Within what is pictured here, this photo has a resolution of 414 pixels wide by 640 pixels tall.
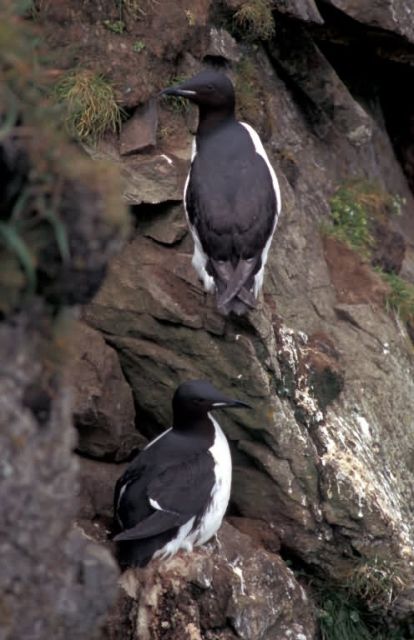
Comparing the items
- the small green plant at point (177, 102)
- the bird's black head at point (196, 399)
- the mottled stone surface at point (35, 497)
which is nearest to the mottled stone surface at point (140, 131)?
the small green plant at point (177, 102)

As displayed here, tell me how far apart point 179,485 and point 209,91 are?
88.4 inches

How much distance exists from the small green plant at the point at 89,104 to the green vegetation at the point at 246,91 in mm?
1116

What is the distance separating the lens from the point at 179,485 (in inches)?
281

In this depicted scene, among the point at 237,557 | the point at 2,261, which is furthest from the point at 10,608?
the point at 237,557

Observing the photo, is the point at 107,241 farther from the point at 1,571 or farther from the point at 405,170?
the point at 405,170

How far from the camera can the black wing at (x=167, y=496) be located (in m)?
6.99

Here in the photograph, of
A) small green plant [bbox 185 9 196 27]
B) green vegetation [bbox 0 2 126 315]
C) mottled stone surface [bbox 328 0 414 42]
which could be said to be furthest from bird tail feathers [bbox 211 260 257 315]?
green vegetation [bbox 0 2 126 315]

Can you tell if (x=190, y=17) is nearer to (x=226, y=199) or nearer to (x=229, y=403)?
(x=226, y=199)

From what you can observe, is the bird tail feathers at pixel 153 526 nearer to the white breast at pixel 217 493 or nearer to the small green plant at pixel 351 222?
the white breast at pixel 217 493

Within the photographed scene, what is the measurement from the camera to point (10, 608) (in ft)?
14.0

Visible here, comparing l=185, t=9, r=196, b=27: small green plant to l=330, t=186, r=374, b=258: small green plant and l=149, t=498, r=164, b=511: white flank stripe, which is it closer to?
l=330, t=186, r=374, b=258: small green plant

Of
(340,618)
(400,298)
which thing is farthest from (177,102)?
(340,618)

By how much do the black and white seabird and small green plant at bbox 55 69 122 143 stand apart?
50cm

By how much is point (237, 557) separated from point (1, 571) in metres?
3.37
